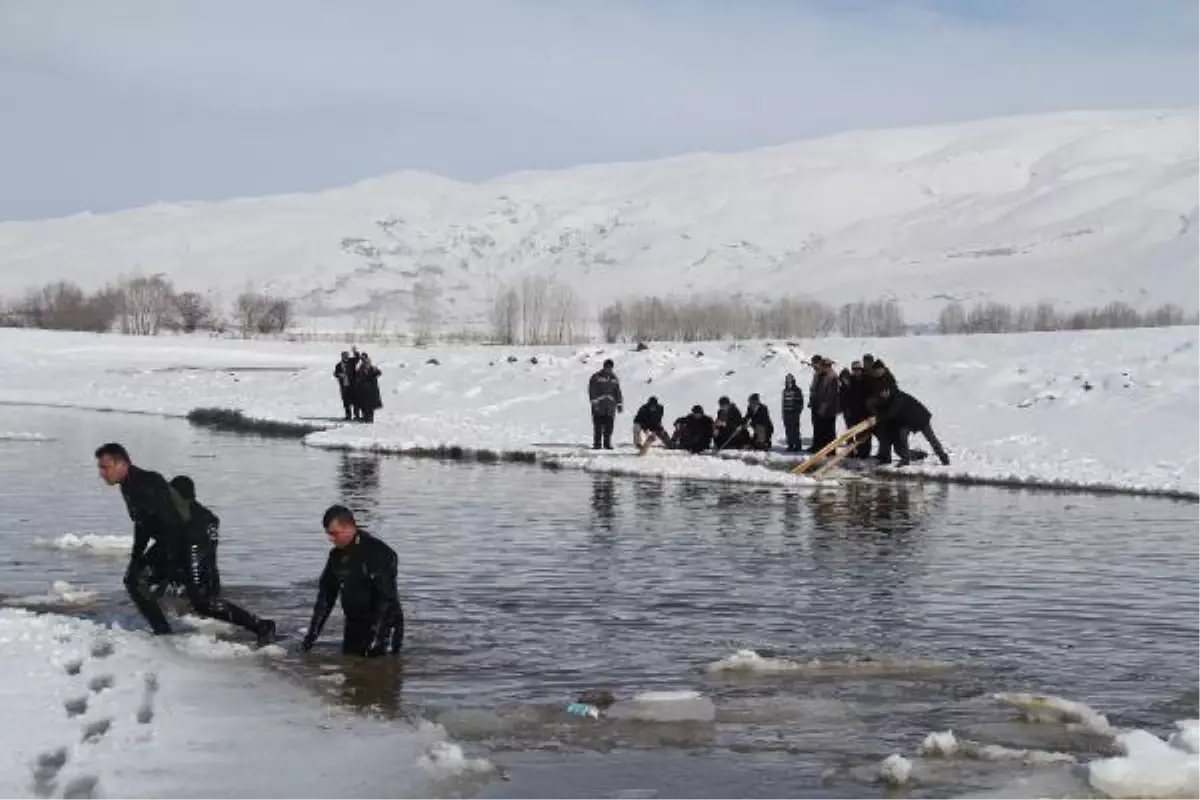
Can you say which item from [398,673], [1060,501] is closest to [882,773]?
[398,673]

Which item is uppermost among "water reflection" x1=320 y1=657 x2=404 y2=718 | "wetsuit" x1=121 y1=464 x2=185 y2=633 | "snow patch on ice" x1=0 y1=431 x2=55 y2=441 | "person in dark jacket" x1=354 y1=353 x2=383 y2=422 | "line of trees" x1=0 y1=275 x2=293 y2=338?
"line of trees" x1=0 y1=275 x2=293 y2=338

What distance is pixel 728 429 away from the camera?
30.0 metres

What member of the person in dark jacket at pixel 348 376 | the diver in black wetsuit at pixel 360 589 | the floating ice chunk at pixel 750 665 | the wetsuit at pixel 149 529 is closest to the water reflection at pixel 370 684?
the diver in black wetsuit at pixel 360 589

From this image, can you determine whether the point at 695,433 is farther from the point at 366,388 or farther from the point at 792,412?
the point at 366,388

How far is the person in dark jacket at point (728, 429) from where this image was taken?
1179 inches

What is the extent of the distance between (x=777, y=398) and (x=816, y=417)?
9921mm

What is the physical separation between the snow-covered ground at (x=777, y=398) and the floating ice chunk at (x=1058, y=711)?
14790mm


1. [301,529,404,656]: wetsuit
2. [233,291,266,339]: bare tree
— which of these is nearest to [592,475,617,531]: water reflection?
[301,529,404,656]: wetsuit

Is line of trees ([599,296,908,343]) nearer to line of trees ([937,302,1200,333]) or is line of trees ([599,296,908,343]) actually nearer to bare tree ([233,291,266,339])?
line of trees ([937,302,1200,333])

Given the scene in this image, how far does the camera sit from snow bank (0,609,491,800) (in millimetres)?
8070

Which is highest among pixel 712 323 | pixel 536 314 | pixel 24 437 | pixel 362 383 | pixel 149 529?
pixel 536 314

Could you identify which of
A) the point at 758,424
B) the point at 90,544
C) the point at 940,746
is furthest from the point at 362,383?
the point at 940,746

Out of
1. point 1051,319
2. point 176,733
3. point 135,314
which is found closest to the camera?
point 176,733

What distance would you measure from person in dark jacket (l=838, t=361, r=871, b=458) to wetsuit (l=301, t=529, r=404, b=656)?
16.8 metres
